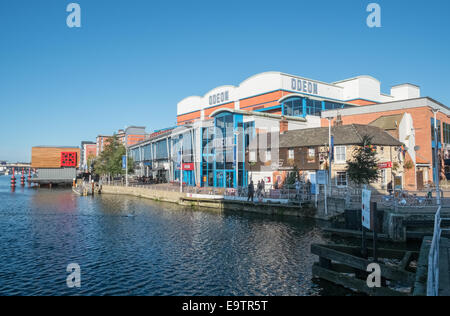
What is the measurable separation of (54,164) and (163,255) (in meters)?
74.2

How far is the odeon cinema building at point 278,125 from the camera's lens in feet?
126

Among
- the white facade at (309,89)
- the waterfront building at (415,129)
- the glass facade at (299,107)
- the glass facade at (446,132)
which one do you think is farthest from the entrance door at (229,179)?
the glass facade at (446,132)

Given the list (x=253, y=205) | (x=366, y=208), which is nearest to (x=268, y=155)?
(x=253, y=205)

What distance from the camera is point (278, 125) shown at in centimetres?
4381

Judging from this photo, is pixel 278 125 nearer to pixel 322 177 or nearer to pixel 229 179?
pixel 229 179

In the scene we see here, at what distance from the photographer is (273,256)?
16391mm

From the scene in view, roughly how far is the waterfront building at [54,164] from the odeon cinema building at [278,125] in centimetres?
2208

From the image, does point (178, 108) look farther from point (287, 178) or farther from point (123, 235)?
point (123, 235)

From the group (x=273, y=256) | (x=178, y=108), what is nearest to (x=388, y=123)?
(x=273, y=256)

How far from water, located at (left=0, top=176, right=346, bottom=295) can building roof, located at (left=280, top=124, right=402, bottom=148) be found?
11180 mm

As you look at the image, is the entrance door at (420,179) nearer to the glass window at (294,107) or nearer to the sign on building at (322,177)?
the sign on building at (322,177)
